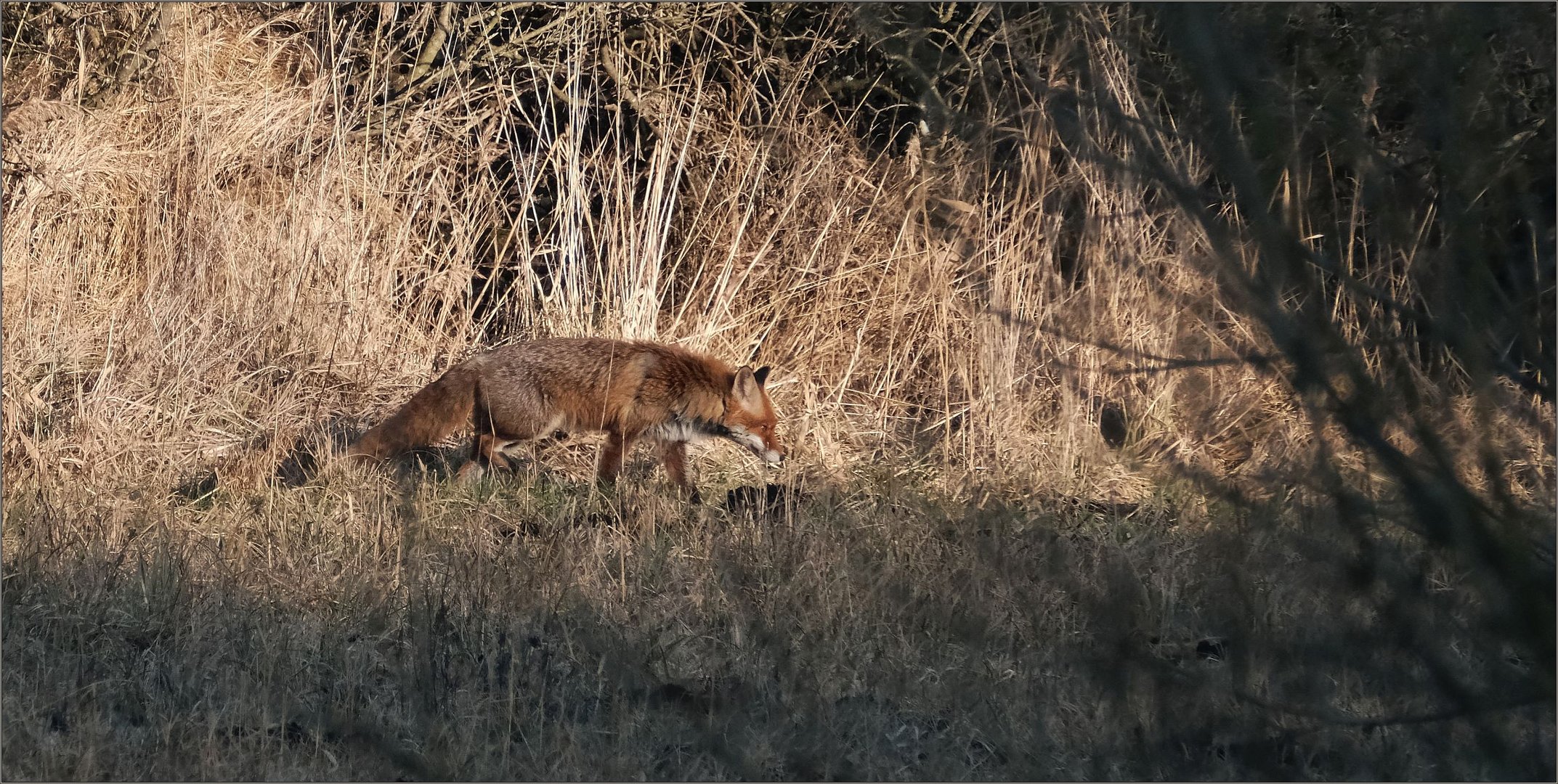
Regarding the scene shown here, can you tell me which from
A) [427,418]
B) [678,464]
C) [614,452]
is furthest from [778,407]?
[427,418]

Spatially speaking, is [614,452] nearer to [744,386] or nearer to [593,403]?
[593,403]

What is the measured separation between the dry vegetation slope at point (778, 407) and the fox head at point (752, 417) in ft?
1.15

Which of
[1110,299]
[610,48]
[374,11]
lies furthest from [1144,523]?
[374,11]

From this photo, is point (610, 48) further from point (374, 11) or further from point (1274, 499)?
point (1274, 499)

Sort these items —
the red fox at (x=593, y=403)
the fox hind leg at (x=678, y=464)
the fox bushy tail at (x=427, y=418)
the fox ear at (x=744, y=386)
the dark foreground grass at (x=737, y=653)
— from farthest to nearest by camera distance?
the fox ear at (x=744, y=386)
the red fox at (x=593, y=403)
the fox bushy tail at (x=427, y=418)
the fox hind leg at (x=678, y=464)
the dark foreground grass at (x=737, y=653)

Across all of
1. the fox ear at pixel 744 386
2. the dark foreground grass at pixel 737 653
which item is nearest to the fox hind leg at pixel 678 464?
the fox ear at pixel 744 386

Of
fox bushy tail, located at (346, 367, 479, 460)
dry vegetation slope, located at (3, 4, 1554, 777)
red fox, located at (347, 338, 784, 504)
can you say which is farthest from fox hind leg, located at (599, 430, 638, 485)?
fox bushy tail, located at (346, 367, 479, 460)

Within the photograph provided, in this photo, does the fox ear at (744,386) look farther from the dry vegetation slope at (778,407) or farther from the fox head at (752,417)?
the dry vegetation slope at (778,407)

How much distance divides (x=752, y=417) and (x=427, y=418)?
5.65 feet

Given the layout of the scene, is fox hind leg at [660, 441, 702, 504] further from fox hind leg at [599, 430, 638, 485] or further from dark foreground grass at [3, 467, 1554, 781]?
dark foreground grass at [3, 467, 1554, 781]

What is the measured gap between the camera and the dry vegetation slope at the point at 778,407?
8.17 ft

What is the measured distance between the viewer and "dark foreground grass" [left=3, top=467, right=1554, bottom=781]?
8.82 ft

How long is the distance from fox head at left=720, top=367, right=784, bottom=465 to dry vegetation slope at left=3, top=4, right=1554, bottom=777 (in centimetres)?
35

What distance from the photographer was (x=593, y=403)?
22.7 feet
